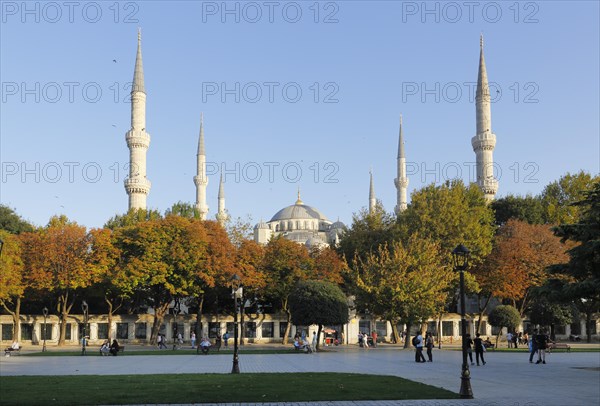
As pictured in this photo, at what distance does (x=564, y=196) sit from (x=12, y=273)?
56.5 m

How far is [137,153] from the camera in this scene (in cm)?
7694

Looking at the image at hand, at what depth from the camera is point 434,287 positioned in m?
50.0

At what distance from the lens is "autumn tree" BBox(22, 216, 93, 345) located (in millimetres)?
57312

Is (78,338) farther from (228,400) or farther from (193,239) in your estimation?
(228,400)

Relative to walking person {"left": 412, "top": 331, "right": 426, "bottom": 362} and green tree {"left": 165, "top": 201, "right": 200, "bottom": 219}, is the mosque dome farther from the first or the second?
walking person {"left": 412, "top": 331, "right": 426, "bottom": 362}

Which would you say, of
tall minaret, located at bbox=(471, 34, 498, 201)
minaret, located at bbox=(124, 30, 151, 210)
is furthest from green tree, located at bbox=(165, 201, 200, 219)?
tall minaret, located at bbox=(471, 34, 498, 201)

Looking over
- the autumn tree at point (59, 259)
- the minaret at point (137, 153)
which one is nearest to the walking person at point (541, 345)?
the autumn tree at point (59, 259)

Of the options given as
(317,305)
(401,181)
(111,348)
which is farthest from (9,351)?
(401,181)

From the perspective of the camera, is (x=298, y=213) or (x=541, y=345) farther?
(x=298, y=213)

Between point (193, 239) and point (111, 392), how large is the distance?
1578 inches

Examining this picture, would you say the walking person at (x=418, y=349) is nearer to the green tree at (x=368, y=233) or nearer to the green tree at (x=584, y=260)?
the green tree at (x=584, y=260)

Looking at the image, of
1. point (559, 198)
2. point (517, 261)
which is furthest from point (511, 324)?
point (559, 198)

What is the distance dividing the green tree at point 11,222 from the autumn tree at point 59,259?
10005 millimetres

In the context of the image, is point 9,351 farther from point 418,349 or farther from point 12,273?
point 418,349
